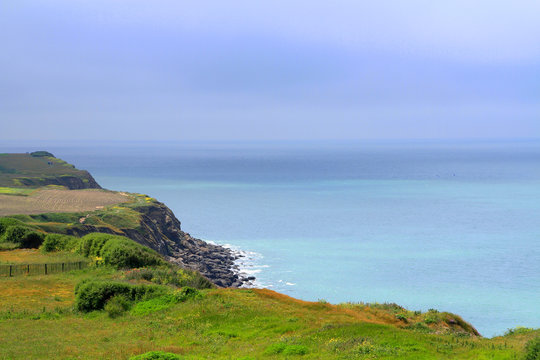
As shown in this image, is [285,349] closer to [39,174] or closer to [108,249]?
[108,249]

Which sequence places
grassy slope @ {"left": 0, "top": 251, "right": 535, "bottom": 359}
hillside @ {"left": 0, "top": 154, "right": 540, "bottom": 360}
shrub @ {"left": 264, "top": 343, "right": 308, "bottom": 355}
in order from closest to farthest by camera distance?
shrub @ {"left": 264, "top": 343, "right": 308, "bottom": 355}, grassy slope @ {"left": 0, "top": 251, "right": 535, "bottom": 359}, hillside @ {"left": 0, "top": 154, "right": 540, "bottom": 360}

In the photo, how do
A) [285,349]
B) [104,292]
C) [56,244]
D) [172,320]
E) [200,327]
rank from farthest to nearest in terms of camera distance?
1. [56,244]
2. [104,292]
3. [172,320]
4. [200,327]
5. [285,349]

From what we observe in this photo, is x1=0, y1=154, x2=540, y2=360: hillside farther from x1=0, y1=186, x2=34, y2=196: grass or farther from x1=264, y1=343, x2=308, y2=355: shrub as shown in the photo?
x1=0, y1=186, x2=34, y2=196: grass

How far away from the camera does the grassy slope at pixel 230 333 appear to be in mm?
20172

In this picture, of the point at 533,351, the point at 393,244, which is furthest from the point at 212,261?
the point at 533,351

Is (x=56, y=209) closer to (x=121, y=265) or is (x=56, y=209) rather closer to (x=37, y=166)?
(x=121, y=265)

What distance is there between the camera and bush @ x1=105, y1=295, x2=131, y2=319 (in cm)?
2841

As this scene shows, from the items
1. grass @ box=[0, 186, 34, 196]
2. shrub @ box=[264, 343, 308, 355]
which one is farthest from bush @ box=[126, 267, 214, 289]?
grass @ box=[0, 186, 34, 196]

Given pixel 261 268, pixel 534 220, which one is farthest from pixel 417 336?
pixel 534 220

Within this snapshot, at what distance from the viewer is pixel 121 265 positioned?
4003 centimetres

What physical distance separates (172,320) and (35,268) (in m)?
18.3

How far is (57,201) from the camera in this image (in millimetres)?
96500

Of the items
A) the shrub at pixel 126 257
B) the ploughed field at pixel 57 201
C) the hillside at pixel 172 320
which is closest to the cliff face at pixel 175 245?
the ploughed field at pixel 57 201

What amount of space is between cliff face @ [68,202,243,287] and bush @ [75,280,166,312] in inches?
1463
